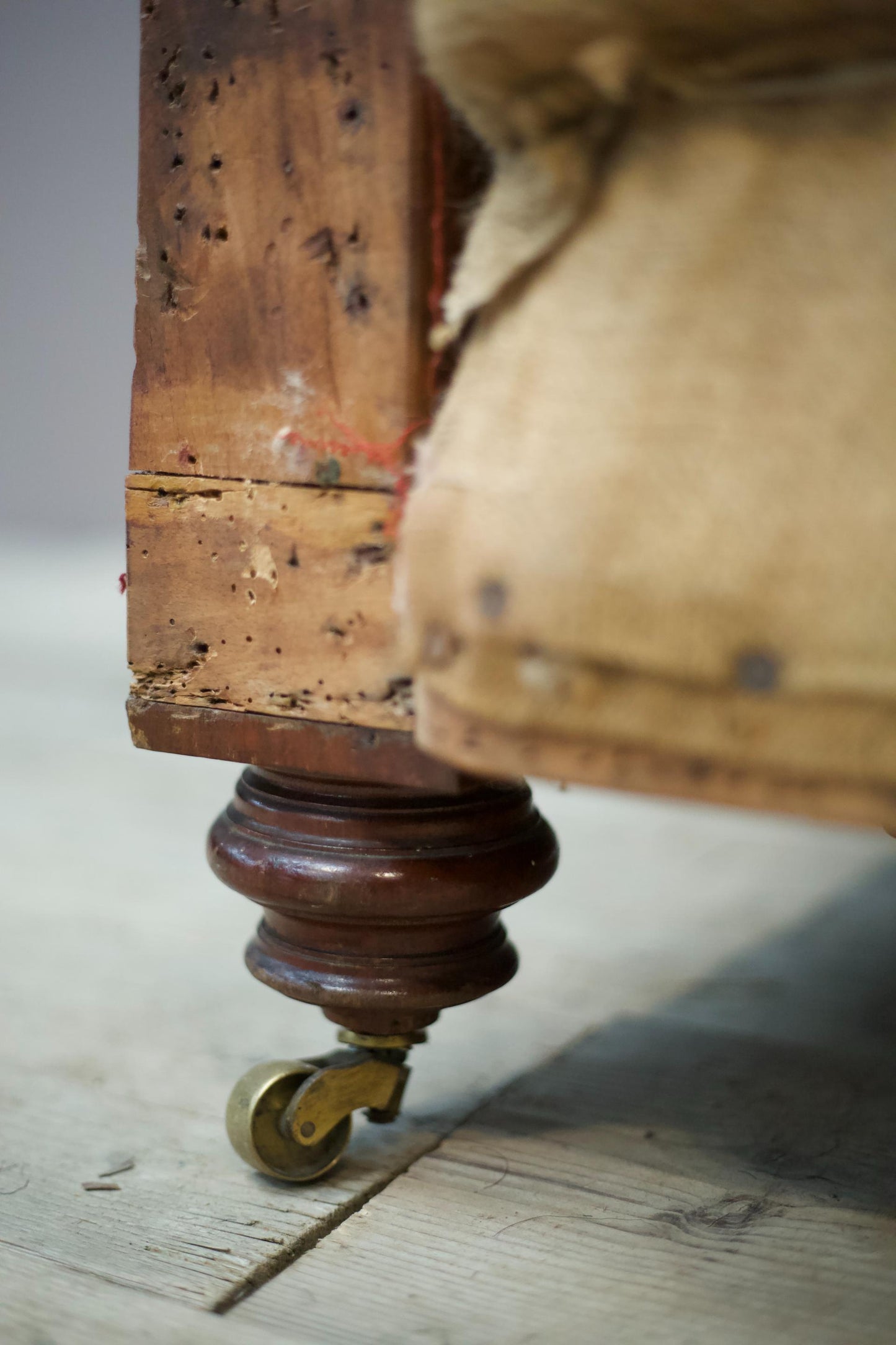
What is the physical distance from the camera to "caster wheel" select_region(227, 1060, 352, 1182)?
0.86m

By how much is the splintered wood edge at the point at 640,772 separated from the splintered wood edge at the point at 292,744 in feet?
0.58

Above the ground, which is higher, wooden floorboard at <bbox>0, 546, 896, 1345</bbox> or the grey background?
the grey background

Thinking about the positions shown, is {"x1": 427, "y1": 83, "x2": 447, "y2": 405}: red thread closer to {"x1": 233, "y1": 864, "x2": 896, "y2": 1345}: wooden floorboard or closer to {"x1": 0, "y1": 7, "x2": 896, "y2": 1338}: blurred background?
{"x1": 0, "y1": 7, "x2": 896, "y2": 1338}: blurred background

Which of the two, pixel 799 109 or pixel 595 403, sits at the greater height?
pixel 799 109

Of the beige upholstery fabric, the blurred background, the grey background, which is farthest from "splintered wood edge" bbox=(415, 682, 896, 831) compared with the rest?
the grey background

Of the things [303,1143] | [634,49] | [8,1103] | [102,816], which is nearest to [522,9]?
[634,49]

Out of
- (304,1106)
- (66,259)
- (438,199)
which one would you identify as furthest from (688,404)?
(66,259)

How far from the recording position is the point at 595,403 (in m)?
0.49

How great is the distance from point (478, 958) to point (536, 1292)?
203 millimetres

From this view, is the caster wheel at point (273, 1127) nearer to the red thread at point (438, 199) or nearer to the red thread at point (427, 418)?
the red thread at point (427, 418)

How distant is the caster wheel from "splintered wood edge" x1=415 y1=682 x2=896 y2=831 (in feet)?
1.34

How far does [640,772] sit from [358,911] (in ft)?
1.17

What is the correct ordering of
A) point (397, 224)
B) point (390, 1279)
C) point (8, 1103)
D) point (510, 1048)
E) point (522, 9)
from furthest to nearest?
1. point (510, 1048)
2. point (8, 1103)
3. point (390, 1279)
4. point (397, 224)
5. point (522, 9)

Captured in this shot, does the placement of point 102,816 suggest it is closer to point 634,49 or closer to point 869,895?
point 869,895
